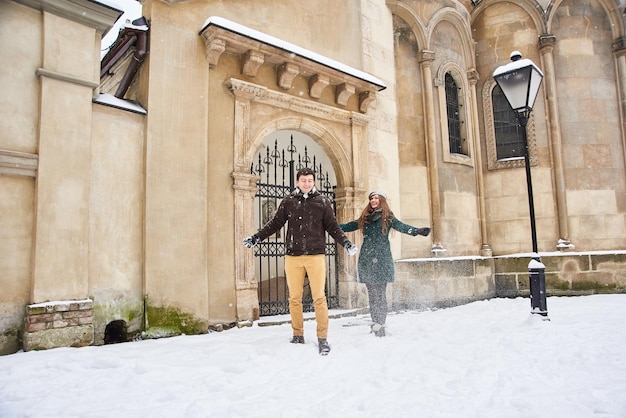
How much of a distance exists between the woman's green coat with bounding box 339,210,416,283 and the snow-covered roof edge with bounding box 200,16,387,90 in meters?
3.35

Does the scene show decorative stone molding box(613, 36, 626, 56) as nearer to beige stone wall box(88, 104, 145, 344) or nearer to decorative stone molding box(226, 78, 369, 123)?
decorative stone molding box(226, 78, 369, 123)

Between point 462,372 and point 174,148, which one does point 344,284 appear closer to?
point 174,148

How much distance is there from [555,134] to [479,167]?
1987 millimetres

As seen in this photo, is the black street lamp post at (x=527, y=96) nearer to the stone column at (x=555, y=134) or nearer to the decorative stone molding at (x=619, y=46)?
the stone column at (x=555, y=134)

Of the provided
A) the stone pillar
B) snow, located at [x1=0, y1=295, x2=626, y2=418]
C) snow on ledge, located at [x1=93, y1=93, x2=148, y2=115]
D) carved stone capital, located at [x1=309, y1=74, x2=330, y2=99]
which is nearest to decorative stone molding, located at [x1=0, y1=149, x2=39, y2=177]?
snow on ledge, located at [x1=93, y1=93, x2=148, y2=115]

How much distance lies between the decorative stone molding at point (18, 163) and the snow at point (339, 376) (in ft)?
6.24

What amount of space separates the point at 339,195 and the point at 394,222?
3.23 metres

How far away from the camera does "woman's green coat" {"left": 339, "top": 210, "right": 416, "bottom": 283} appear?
17.9ft

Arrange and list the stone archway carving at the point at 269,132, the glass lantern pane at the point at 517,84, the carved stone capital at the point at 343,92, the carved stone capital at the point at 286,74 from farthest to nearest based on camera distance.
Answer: the carved stone capital at the point at 343,92 → the carved stone capital at the point at 286,74 → the stone archway carving at the point at 269,132 → the glass lantern pane at the point at 517,84

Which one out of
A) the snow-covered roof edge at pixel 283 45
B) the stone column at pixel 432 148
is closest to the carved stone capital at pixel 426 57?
the stone column at pixel 432 148

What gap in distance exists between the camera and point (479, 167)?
11289 mm

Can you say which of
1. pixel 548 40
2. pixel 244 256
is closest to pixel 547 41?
pixel 548 40

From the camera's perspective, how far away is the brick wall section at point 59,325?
15.3 ft

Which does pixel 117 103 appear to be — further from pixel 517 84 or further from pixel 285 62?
pixel 517 84
